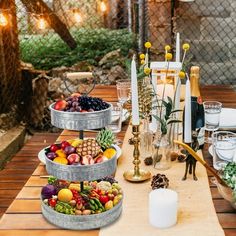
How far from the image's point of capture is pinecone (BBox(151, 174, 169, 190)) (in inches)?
58.5

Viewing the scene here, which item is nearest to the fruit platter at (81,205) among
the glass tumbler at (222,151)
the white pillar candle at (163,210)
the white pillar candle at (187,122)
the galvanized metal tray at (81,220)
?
the galvanized metal tray at (81,220)

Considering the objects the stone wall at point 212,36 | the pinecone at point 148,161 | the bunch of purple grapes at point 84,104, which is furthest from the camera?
the stone wall at point 212,36

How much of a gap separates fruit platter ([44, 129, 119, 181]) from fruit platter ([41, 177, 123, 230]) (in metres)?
0.07

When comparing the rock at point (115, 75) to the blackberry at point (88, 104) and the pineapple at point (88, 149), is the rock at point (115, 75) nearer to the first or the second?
the blackberry at point (88, 104)

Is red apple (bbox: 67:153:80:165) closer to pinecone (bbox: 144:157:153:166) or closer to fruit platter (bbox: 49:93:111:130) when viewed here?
fruit platter (bbox: 49:93:111:130)

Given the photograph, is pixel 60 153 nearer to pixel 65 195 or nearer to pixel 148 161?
pixel 65 195

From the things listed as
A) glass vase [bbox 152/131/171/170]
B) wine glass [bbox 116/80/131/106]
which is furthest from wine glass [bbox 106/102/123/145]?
glass vase [bbox 152/131/171/170]

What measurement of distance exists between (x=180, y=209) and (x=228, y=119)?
0.89 meters

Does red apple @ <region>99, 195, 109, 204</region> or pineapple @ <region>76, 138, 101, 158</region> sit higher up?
pineapple @ <region>76, 138, 101, 158</region>

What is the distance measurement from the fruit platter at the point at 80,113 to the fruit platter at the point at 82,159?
5cm

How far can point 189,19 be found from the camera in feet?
14.6

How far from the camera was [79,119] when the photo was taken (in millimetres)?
1352

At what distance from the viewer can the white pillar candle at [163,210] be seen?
128 centimetres

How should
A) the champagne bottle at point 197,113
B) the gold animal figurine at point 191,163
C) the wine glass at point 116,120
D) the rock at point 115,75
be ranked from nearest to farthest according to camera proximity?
the gold animal figurine at point 191,163
the champagne bottle at point 197,113
the wine glass at point 116,120
the rock at point 115,75
